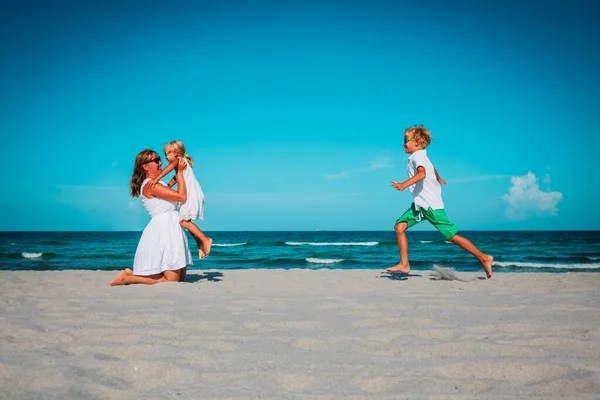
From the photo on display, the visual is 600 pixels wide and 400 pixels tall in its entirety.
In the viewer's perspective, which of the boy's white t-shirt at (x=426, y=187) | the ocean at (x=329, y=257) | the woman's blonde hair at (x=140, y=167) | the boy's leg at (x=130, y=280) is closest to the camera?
the boy's leg at (x=130, y=280)

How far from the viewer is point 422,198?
18.2 ft

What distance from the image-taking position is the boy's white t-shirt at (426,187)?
552 cm

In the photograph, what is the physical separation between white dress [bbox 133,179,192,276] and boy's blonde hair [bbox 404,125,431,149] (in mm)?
3256

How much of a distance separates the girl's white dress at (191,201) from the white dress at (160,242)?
0.13 metres

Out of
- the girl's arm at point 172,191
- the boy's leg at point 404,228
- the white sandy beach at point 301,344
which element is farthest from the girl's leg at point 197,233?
the boy's leg at point 404,228

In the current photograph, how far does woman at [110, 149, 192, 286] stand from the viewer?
5293mm

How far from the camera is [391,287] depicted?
5137 mm

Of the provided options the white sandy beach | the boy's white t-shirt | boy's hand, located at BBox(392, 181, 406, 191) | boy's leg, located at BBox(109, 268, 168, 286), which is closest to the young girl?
boy's leg, located at BBox(109, 268, 168, 286)

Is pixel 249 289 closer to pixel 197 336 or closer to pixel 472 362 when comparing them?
pixel 197 336

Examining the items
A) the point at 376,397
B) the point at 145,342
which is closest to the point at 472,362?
the point at 376,397

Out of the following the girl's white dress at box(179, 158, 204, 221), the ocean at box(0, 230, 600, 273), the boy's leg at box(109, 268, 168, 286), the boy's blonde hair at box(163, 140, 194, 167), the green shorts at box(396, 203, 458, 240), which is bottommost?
the ocean at box(0, 230, 600, 273)

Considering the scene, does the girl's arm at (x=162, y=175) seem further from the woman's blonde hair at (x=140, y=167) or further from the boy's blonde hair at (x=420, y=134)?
the boy's blonde hair at (x=420, y=134)

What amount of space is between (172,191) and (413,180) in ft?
9.92

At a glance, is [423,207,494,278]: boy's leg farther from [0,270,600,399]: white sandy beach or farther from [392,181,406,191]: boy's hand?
[0,270,600,399]: white sandy beach
